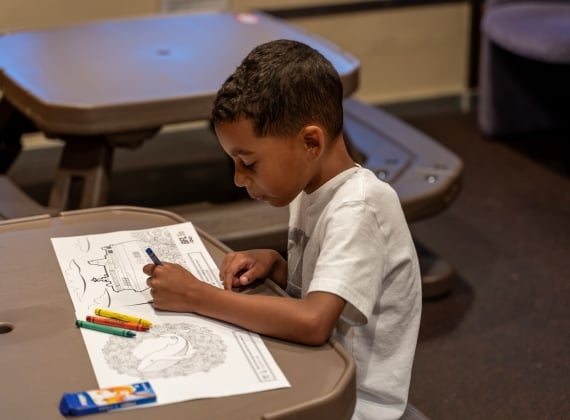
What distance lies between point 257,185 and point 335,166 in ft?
0.33

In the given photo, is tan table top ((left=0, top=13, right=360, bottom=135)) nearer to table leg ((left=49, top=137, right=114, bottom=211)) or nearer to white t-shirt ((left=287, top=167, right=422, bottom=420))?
table leg ((left=49, top=137, right=114, bottom=211))

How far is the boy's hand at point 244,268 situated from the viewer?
1.24 m

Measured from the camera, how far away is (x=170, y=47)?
2.61 m

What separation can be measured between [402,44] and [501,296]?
5.30ft

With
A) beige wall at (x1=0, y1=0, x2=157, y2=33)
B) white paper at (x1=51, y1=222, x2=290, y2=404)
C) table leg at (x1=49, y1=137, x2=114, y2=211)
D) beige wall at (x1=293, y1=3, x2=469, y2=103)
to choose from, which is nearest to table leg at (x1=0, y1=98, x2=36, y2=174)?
table leg at (x1=49, y1=137, x2=114, y2=211)

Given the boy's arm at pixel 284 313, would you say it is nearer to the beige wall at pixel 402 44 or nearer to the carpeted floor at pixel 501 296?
the carpeted floor at pixel 501 296

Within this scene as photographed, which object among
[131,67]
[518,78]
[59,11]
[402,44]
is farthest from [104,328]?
[402,44]

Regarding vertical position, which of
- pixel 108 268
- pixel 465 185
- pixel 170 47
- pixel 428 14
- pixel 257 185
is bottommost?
pixel 465 185

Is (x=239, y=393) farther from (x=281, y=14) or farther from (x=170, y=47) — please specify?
(x=281, y=14)

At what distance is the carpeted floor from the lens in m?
2.11

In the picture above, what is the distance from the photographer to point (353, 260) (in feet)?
3.60

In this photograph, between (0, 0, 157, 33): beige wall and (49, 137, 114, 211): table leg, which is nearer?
(49, 137, 114, 211): table leg

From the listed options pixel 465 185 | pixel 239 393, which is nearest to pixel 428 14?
pixel 465 185

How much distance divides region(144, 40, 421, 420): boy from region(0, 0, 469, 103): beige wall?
254cm
